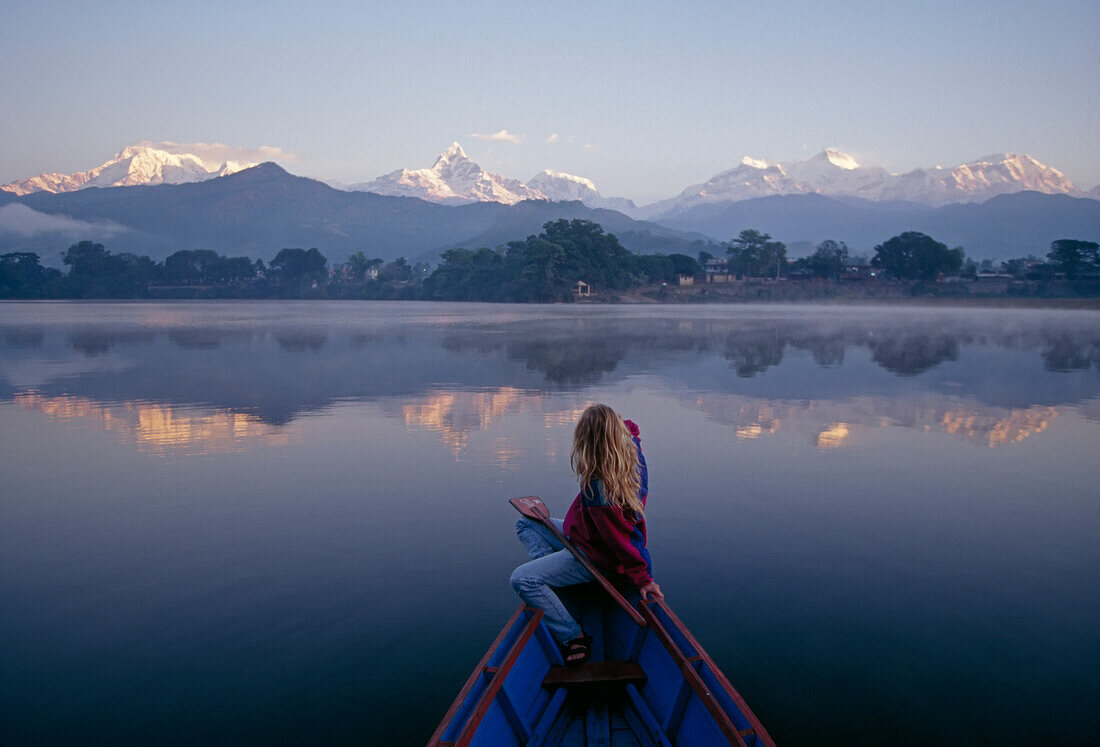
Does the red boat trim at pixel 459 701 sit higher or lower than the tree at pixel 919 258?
lower

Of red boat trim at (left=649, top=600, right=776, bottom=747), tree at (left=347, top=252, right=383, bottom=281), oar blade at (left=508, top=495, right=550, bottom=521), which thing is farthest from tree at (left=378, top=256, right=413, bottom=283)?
A: red boat trim at (left=649, top=600, right=776, bottom=747)

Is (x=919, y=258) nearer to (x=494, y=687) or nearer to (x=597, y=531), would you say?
(x=597, y=531)

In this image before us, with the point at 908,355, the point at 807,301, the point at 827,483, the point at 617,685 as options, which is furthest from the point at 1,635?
the point at 807,301

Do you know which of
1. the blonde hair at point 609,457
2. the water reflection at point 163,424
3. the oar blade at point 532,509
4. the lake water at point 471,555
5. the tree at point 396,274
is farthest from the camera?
the tree at point 396,274

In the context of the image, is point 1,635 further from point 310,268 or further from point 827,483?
Result: point 310,268

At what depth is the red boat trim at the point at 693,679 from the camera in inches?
141

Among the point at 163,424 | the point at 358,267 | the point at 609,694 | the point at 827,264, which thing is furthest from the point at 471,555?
the point at 358,267

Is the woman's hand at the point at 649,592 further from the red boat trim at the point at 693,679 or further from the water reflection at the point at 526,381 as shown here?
the water reflection at the point at 526,381

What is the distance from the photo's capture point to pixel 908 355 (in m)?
30.3

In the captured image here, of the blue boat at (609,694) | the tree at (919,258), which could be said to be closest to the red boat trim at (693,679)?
the blue boat at (609,694)

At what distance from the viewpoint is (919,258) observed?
12344cm

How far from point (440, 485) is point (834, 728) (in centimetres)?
638

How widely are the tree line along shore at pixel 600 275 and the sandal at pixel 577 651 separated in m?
123

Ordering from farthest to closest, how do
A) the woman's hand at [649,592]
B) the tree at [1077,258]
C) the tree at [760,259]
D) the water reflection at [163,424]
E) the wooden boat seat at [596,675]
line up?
the tree at [760,259] < the tree at [1077,258] < the water reflection at [163,424] < the woman's hand at [649,592] < the wooden boat seat at [596,675]
